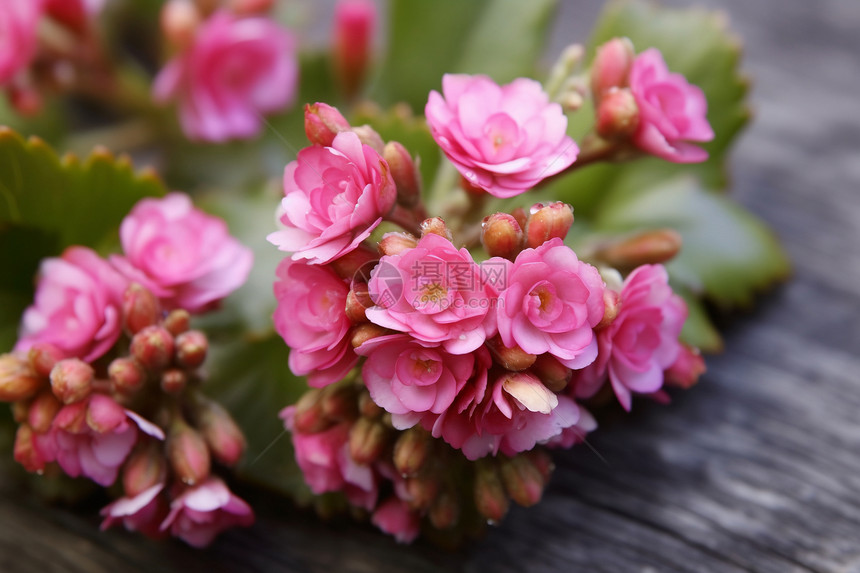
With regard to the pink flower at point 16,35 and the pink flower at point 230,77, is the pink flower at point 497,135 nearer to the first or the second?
the pink flower at point 230,77

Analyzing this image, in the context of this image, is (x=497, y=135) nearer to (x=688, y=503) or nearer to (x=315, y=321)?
(x=315, y=321)

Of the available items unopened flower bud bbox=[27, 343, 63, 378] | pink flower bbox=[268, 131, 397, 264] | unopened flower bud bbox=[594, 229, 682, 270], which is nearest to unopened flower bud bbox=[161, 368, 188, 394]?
unopened flower bud bbox=[27, 343, 63, 378]

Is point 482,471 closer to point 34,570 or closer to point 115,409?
point 115,409

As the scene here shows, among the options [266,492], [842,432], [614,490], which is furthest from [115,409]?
[842,432]

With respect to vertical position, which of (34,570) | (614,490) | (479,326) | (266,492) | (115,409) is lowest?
(34,570)

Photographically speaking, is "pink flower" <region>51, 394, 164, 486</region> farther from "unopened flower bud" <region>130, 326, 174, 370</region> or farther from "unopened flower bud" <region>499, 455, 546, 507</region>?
"unopened flower bud" <region>499, 455, 546, 507</region>

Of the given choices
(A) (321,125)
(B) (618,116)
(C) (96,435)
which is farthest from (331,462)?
(B) (618,116)
